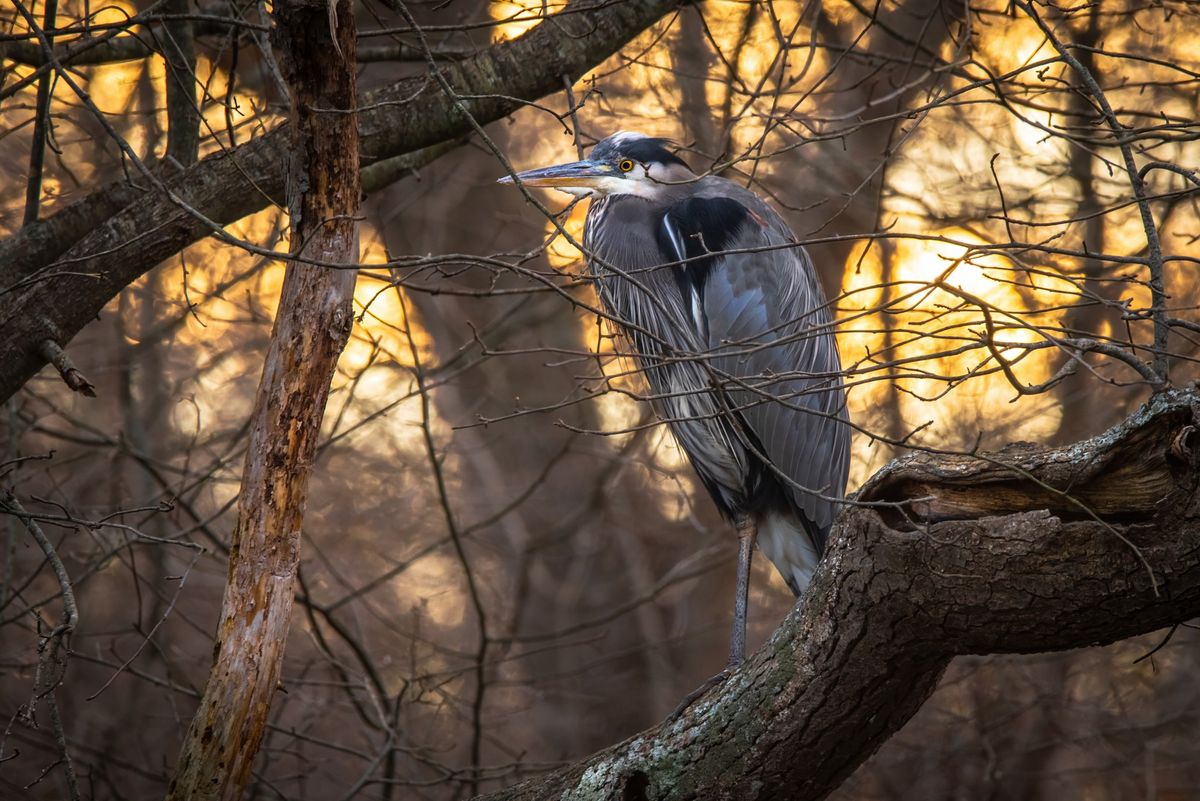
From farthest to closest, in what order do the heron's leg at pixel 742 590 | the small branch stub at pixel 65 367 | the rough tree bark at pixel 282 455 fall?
the heron's leg at pixel 742 590, the small branch stub at pixel 65 367, the rough tree bark at pixel 282 455

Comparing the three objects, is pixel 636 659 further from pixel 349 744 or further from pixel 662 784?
pixel 662 784

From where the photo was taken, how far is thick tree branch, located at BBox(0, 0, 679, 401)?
3.33 metres

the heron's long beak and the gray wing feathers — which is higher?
the heron's long beak

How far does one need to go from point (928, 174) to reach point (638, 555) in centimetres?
304

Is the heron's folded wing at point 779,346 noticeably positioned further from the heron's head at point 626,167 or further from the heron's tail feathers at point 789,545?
the heron's head at point 626,167

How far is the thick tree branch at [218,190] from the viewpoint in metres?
3.33

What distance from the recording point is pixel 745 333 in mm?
4258

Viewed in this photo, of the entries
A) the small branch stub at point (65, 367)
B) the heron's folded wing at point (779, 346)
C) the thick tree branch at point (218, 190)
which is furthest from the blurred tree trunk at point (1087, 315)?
the small branch stub at point (65, 367)

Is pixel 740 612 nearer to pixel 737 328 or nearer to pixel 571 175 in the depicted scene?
pixel 737 328

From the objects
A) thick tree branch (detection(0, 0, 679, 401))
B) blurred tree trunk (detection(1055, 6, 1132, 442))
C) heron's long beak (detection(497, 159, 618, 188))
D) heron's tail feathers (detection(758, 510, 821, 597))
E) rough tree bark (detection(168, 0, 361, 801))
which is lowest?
rough tree bark (detection(168, 0, 361, 801))

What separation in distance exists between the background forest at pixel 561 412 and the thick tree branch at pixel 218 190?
0.91 metres

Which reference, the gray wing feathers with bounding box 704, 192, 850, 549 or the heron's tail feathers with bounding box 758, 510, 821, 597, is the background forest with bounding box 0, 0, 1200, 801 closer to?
the gray wing feathers with bounding box 704, 192, 850, 549

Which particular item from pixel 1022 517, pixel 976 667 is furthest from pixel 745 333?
pixel 976 667

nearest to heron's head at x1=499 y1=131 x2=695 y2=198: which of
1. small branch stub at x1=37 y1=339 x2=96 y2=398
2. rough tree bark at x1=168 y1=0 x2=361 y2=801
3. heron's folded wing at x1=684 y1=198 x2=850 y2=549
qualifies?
heron's folded wing at x1=684 y1=198 x2=850 y2=549
